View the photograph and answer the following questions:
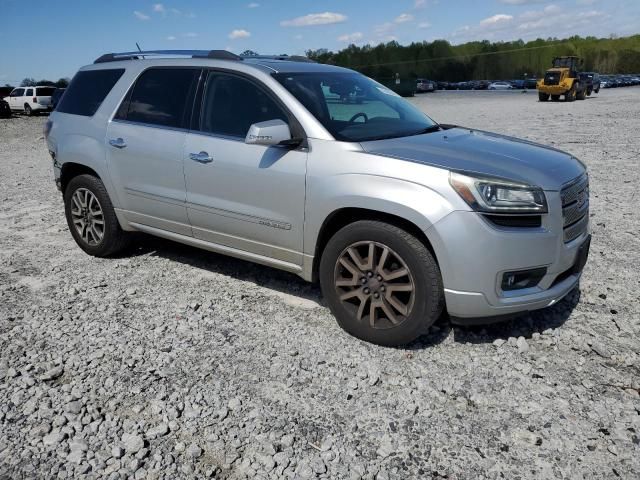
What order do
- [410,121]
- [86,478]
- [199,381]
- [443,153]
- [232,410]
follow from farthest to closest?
1. [410,121]
2. [443,153]
3. [199,381]
4. [232,410]
5. [86,478]

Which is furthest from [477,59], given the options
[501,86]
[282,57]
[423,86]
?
[282,57]

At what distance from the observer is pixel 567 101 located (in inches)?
1399

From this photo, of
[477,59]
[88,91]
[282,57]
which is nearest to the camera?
[282,57]

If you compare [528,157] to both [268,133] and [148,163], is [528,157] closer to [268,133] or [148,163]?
[268,133]

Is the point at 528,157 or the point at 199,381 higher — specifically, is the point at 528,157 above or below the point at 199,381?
above

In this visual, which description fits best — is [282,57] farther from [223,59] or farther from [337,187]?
[337,187]

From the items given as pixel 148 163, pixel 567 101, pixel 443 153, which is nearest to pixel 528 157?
pixel 443 153

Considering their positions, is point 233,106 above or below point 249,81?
below

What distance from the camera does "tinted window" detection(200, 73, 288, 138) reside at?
13.5 feet

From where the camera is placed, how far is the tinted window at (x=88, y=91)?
5.22 meters

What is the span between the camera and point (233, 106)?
4.31 m

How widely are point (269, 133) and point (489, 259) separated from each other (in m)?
1.61

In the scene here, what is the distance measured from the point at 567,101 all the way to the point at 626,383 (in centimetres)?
3644

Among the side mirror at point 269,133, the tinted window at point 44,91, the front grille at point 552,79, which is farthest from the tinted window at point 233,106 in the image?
the front grille at point 552,79
